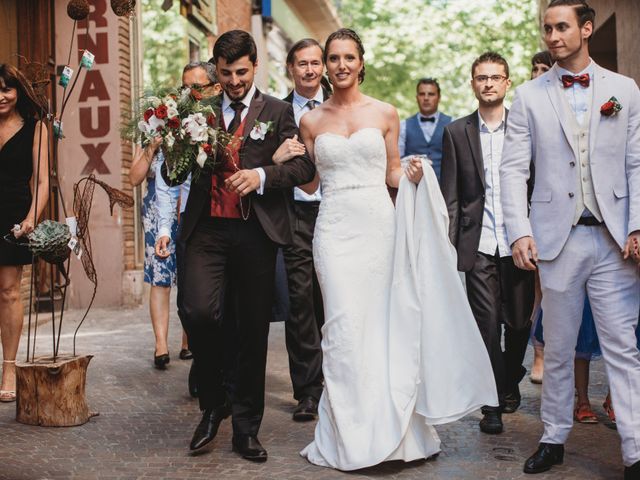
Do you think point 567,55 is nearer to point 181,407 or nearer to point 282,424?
point 282,424

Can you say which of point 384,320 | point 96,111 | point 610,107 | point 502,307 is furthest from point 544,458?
point 96,111

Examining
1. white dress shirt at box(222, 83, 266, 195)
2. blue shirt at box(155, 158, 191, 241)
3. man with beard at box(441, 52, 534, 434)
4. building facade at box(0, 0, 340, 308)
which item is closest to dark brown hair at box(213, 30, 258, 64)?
white dress shirt at box(222, 83, 266, 195)

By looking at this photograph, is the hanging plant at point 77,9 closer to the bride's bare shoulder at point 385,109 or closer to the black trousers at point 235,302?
the black trousers at point 235,302

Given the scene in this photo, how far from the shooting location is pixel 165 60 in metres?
16.4

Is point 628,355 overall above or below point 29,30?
below

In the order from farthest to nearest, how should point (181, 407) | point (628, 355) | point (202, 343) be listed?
point (181, 407) → point (202, 343) → point (628, 355)

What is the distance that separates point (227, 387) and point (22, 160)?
2.57 metres

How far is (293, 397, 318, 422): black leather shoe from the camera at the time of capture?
6469 millimetres

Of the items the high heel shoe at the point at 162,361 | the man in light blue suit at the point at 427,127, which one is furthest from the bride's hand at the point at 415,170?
the man in light blue suit at the point at 427,127

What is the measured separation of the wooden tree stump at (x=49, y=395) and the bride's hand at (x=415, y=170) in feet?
8.18

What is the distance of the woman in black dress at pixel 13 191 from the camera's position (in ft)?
22.7

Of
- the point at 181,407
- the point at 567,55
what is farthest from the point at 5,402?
the point at 567,55

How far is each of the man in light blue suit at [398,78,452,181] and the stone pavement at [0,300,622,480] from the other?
13.2ft

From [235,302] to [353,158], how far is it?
108 cm
